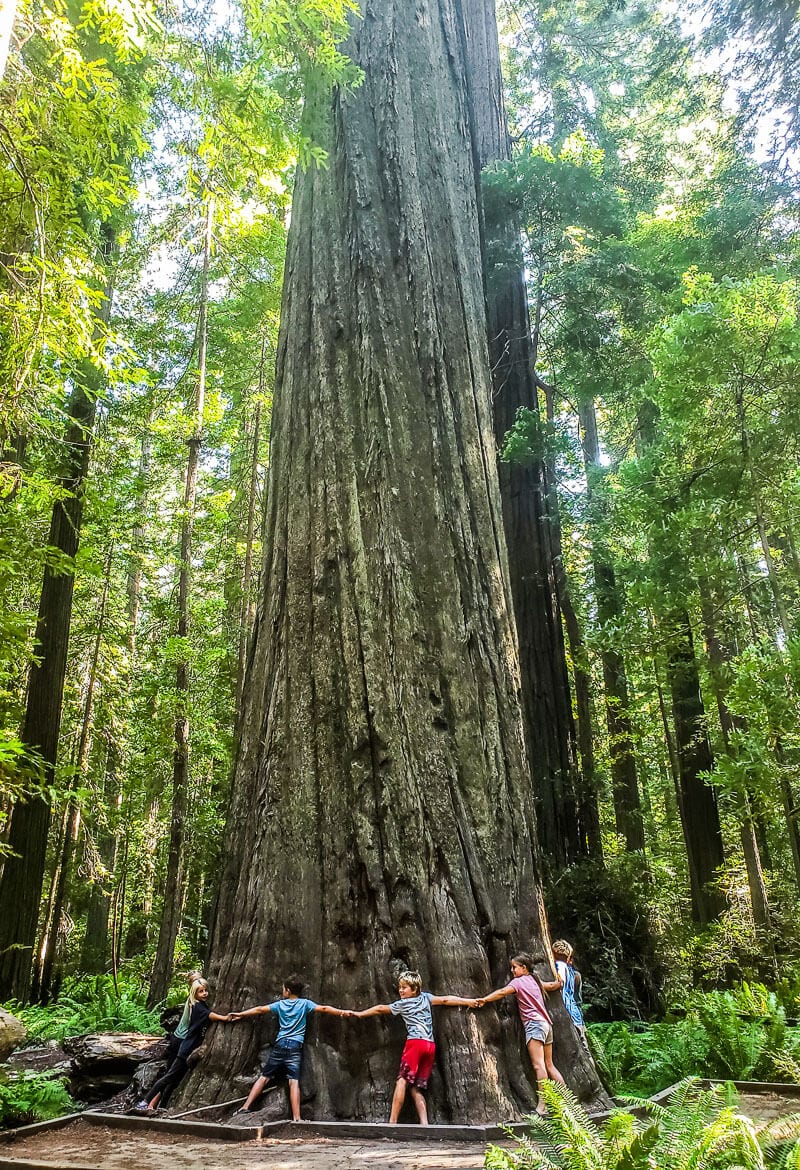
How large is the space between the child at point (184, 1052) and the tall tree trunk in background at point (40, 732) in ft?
17.4

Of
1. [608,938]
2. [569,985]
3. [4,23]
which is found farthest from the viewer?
[608,938]

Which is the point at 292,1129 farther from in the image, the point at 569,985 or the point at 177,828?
the point at 177,828

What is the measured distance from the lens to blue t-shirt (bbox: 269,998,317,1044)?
3921 mm

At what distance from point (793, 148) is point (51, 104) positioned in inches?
404

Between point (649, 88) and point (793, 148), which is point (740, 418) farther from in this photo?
point (649, 88)

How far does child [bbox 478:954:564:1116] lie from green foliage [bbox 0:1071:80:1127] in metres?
2.70

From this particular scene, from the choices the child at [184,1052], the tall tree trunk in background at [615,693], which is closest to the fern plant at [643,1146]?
the child at [184,1052]

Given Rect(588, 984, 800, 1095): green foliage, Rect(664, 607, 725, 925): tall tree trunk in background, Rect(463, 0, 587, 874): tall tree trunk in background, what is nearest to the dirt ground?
Rect(588, 984, 800, 1095): green foliage

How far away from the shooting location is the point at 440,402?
561cm

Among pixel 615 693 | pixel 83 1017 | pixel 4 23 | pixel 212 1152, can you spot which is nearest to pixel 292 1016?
pixel 212 1152

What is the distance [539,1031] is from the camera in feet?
12.9

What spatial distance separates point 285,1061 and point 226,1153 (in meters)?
0.70

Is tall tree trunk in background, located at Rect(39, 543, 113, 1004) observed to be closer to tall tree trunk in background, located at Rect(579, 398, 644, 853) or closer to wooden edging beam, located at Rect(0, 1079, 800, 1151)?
wooden edging beam, located at Rect(0, 1079, 800, 1151)

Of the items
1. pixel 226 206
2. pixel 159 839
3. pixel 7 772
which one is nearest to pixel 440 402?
pixel 226 206
